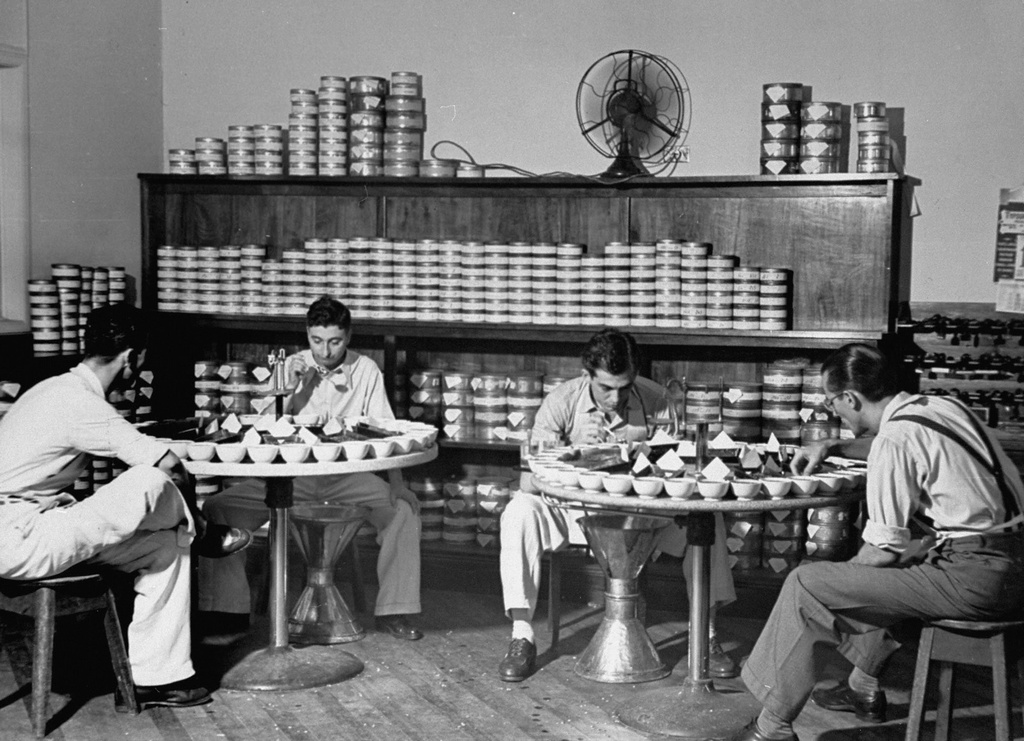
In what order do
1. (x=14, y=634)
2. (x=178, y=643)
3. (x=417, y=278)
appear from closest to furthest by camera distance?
(x=178, y=643) → (x=14, y=634) → (x=417, y=278)

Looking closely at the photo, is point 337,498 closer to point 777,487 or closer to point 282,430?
point 282,430

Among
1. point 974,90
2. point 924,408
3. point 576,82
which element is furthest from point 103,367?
point 974,90

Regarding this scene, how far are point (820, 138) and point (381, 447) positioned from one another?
96.8 inches

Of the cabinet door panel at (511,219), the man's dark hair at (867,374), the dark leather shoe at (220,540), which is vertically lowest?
the dark leather shoe at (220,540)

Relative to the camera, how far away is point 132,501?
4227 mm

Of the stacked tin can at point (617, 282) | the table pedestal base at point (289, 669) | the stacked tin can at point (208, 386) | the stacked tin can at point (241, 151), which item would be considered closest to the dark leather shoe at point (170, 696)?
the table pedestal base at point (289, 669)

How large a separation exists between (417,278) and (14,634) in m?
2.35

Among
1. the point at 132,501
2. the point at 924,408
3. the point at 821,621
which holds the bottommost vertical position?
the point at 821,621

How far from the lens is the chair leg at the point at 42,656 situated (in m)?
4.27

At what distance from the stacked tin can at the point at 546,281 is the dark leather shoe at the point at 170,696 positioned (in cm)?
238

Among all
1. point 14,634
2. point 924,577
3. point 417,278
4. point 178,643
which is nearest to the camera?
point 924,577

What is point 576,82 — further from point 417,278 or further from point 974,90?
point 974,90

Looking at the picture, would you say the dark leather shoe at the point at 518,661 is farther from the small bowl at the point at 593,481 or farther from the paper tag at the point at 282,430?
the paper tag at the point at 282,430

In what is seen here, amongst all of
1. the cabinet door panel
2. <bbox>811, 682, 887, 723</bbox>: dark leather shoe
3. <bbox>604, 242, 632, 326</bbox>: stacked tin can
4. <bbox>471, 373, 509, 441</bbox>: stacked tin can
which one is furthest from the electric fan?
<bbox>811, 682, 887, 723</bbox>: dark leather shoe
